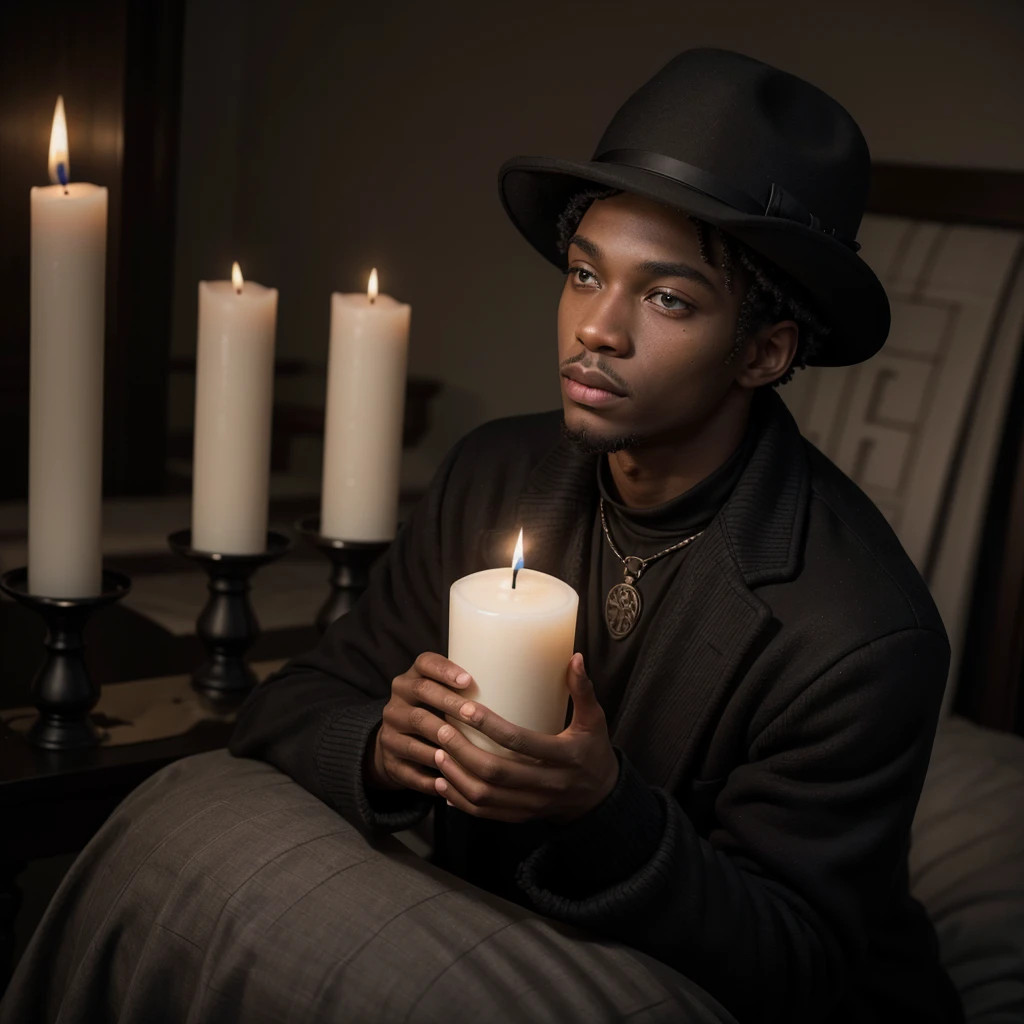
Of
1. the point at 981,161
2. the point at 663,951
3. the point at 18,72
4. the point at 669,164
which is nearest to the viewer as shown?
the point at 663,951

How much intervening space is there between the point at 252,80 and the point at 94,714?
2815 millimetres

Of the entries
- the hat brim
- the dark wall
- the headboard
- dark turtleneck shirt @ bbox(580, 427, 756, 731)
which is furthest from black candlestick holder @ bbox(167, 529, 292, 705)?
the dark wall

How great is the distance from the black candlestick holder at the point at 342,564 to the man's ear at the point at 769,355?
0.47m

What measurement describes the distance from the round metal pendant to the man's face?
0.17m

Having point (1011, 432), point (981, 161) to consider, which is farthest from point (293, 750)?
point (981, 161)

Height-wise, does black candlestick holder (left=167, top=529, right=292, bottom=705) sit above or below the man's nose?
below

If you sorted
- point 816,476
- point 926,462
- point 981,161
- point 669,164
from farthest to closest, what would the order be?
1. point 981,161
2. point 926,462
3. point 816,476
4. point 669,164

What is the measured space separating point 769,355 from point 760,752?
415mm

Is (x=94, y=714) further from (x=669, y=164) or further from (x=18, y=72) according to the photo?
(x=18, y=72)

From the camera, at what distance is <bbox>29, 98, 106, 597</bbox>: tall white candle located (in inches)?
50.2

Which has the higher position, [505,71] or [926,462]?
[505,71]

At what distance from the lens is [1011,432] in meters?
2.14

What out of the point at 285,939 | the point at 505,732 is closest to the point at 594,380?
the point at 505,732

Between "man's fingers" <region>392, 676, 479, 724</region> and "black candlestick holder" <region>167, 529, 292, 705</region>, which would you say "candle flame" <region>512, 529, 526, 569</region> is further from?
"black candlestick holder" <region>167, 529, 292, 705</region>
